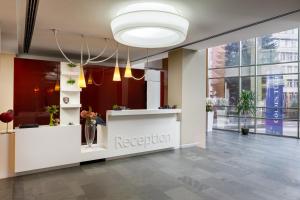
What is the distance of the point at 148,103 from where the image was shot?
9094 mm

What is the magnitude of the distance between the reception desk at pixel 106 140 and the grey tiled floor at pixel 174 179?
0.75ft

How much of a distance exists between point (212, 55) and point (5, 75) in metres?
8.72

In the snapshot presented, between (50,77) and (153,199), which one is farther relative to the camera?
(50,77)

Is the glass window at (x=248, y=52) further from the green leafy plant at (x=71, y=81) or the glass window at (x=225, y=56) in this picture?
the green leafy plant at (x=71, y=81)

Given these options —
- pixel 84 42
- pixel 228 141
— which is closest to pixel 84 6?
pixel 84 42

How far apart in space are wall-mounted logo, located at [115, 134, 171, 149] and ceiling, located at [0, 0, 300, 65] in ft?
8.48

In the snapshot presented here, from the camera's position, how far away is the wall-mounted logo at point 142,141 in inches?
220

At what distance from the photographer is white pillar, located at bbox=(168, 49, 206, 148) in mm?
6676

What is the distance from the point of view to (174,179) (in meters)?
4.17

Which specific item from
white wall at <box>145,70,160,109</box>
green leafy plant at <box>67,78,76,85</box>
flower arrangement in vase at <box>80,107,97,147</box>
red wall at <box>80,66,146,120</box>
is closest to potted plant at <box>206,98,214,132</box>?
white wall at <box>145,70,160,109</box>

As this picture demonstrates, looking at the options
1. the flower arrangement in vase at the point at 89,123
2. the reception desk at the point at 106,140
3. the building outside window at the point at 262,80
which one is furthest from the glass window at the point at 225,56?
the flower arrangement in vase at the point at 89,123

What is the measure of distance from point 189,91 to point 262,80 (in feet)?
14.7

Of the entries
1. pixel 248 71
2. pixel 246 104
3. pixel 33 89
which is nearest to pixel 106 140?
pixel 33 89

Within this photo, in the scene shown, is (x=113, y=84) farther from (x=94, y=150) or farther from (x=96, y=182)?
(x=96, y=182)
